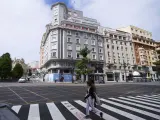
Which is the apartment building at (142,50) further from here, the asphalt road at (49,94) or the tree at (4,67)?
the tree at (4,67)

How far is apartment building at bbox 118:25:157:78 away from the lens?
198 feet

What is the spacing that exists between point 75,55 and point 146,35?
43350 mm

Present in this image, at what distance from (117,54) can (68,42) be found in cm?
2195

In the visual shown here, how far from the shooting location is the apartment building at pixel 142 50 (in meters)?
60.4

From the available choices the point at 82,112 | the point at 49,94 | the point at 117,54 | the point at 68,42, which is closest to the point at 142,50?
the point at 117,54

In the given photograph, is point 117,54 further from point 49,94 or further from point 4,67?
point 49,94

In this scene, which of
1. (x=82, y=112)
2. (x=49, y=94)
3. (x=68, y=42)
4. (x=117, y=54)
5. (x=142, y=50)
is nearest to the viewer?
(x=82, y=112)

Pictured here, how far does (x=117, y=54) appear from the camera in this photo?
54.7 meters

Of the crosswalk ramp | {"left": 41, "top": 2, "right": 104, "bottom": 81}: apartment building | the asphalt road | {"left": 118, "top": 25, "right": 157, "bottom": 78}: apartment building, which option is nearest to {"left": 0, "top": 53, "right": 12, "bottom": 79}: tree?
{"left": 41, "top": 2, "right": 104, "bottom": 81}: apartment building

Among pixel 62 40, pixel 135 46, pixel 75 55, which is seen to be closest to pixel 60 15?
pixel 62 40

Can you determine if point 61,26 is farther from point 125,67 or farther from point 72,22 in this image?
point 125,67

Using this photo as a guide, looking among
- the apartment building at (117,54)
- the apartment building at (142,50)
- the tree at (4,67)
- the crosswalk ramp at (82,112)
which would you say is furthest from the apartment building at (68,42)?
the crosswalk ramp at (82,112)

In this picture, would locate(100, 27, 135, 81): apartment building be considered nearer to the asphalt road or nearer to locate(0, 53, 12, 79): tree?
the asphalt road

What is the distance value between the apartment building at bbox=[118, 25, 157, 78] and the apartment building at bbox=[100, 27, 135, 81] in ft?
10.6
